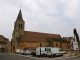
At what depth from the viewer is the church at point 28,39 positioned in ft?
171

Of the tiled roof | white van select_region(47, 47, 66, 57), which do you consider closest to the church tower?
the tiled roof

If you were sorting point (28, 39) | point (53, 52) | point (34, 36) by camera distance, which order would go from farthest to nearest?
point (34, 36) < point (28, 39) < point (53, 52)

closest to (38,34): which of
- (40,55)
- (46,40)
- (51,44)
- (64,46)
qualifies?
(46,40)

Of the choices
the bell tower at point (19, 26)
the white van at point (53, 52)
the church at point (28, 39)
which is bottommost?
the white van at point (53, 52)

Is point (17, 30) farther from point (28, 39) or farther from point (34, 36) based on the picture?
point (34, 36)

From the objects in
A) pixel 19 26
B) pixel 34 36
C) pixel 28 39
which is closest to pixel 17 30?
pixel 19 26

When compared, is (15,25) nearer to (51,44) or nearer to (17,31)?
(17,31)

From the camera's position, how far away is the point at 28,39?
53344 millimetres

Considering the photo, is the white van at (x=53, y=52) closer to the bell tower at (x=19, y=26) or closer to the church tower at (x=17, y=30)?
the church tower at (x=17, y=30)

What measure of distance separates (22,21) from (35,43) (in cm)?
1224

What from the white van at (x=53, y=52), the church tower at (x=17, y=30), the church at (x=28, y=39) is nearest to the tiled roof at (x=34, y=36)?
the church at (x=28, y=39)

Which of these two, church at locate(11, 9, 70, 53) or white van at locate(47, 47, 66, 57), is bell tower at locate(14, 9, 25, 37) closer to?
church at locate(11, 9, 70, 53)

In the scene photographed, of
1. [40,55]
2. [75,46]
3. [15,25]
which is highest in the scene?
[15,25]

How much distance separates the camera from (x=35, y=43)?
53.6 m
